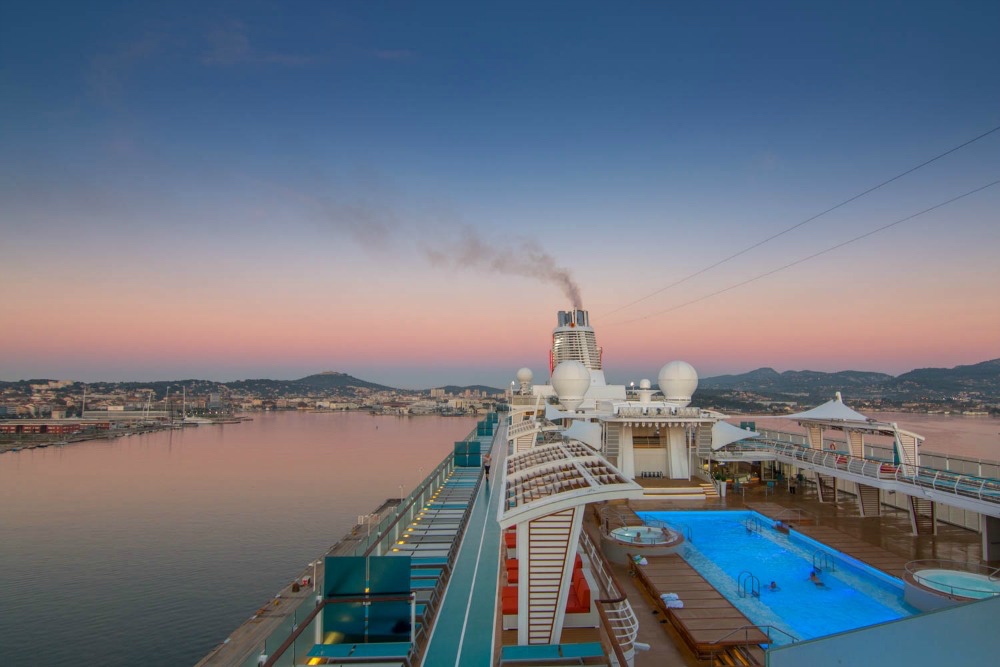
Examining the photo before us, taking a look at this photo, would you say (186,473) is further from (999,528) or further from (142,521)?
(999,528)

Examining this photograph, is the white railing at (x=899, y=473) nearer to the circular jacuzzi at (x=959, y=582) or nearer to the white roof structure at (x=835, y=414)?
the white roof structure at (x=835, y=414)

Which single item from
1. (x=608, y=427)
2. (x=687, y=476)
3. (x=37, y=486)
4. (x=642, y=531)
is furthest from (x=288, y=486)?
(x=642, y=531)

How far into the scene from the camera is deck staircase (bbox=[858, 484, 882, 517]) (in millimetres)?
16052

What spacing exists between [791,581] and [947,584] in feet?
8.79

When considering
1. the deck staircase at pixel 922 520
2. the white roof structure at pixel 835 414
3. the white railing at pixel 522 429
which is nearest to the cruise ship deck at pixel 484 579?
the deck staircase at pixel 922 520

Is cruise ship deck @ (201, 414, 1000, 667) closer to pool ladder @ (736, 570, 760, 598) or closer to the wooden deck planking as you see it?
the wooden deck planking

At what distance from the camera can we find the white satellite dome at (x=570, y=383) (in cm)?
2286

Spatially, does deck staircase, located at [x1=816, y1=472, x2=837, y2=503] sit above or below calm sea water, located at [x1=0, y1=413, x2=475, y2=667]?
above

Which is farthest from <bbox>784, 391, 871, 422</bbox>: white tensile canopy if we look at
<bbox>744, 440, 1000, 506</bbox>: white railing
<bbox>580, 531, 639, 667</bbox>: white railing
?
<bbox>580, 531, 639, 667</bbox>: white railing

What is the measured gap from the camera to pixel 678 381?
22953 millimetres

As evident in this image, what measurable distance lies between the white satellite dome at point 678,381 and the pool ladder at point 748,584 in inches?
456

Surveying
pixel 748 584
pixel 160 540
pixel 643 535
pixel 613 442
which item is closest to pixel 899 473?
pixel 748 584

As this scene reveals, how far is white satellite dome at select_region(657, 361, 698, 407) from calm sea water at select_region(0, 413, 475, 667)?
15389 millimetres

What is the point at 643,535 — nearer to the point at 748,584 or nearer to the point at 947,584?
the point at 748,584
